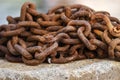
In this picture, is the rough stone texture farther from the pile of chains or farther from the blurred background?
the blurred background

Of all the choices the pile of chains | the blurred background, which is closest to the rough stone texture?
the pile of chains

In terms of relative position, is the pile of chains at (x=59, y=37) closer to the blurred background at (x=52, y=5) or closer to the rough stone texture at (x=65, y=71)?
the rough stone texture at (x=65, y=71)

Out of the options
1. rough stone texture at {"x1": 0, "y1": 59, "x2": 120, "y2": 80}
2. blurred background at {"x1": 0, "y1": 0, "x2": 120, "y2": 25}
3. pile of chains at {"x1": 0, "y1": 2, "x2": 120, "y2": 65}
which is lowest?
blurred background at {"x1": 0, "y1": 0, "x2": 120, "y2": 25}

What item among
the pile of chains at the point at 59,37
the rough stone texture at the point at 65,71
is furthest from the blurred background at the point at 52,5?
the rough stone texture at the point at 65,71

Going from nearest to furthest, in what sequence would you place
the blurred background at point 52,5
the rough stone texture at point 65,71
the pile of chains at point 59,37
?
1. the rough stone texture at point 65,71
2. the pile of chains at point 59,37
3. the blurred background at point 52,5

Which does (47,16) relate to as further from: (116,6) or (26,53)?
(116,6)

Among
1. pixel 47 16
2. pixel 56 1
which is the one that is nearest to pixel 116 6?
pixel 56 1
